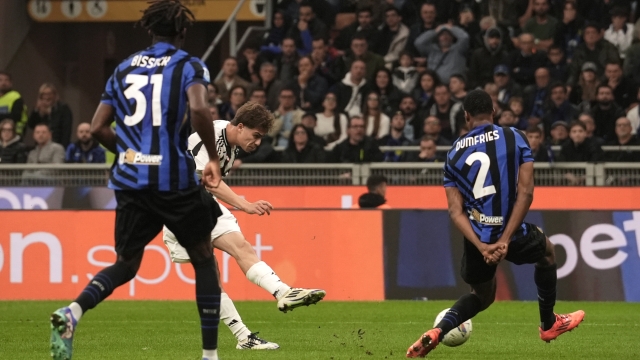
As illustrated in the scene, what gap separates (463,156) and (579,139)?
8.63 meters

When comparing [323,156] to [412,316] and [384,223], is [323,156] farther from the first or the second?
[412,316]

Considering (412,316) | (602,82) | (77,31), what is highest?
(77,31)

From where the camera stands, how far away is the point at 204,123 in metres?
6.79

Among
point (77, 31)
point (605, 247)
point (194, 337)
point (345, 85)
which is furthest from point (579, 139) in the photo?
point (77, 31)

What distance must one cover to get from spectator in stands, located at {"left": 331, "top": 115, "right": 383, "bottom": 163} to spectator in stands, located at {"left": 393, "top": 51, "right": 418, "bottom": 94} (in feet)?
5.97

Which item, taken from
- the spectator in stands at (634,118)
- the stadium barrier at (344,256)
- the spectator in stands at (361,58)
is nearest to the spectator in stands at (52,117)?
the stadium barrier at (344,256)

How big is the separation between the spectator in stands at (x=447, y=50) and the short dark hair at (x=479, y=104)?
10.9 meters

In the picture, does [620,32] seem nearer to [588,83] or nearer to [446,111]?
[588,83]

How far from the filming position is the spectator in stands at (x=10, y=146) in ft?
58.3

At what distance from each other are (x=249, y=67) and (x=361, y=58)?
1.87 meters

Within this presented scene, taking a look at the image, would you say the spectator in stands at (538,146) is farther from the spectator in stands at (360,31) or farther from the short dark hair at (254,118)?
the short dark hair at (254,118)

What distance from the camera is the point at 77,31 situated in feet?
82.1

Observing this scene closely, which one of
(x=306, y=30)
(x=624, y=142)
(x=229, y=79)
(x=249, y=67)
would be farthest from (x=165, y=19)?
(x=306, y=30)

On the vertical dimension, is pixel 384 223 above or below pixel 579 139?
below
